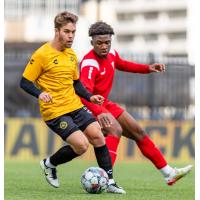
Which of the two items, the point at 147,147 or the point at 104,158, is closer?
the point at 104,158

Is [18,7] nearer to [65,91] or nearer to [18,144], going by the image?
[18,144]

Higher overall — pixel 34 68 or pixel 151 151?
pixel 34 68

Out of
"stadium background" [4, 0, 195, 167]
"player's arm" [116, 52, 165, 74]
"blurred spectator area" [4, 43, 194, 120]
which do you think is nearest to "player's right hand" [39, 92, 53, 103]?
"player's arm" [116, 52, 165, 74]

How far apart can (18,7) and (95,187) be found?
108552mm

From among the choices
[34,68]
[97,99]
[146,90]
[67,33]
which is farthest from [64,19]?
[146,90]

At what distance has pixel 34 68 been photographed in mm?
10484

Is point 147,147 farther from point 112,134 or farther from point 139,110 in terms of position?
point 139,110

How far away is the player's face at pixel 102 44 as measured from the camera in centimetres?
1102

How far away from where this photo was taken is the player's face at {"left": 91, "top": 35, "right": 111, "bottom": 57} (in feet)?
36.1

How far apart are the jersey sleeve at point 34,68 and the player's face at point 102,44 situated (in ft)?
2.88

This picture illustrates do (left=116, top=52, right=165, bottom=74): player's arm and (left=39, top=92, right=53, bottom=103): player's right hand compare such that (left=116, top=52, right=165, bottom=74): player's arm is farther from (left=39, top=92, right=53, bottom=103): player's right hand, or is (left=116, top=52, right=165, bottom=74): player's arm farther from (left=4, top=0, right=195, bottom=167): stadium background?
(left=4, top=0, right=195, bottom=167): stadium background

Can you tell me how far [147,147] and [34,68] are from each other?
2.00m

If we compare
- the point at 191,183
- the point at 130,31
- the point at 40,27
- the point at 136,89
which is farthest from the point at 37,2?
the point at 191,183

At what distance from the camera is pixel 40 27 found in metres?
87.1
